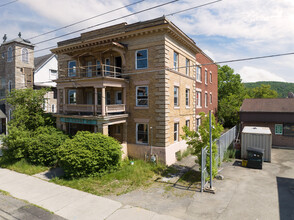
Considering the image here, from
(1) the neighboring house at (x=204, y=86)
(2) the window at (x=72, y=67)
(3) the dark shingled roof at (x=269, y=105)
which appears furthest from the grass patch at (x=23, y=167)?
(3) the dark shingled roof at (x=269, y=105)

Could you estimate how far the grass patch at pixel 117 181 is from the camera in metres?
10.7

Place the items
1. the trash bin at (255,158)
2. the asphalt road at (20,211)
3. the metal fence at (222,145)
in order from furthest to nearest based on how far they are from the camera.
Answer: the metal fence at (222,145) → the trash bin at (255,158) → the asphalt road at (20,211)

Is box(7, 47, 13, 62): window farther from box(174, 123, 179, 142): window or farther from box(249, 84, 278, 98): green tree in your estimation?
box(249, 84, 278, 98): green tree

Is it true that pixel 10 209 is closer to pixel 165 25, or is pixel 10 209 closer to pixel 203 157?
pixel 203 157

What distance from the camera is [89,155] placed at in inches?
479

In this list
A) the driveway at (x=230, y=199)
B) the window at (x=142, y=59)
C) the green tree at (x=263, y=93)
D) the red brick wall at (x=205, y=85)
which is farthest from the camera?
the green tree at (x=263, y=93)

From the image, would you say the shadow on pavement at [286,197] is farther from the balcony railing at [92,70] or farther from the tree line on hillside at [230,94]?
the tree line on hillside at [230,94]

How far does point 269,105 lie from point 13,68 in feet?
109

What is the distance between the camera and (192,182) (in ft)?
38.5

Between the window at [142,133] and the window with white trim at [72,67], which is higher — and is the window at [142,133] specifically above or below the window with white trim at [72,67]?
below

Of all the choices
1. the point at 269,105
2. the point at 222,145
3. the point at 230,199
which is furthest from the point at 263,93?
the point at 230,199

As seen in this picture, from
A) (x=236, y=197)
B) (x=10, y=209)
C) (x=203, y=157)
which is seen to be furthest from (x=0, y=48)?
(x=236, y=197)

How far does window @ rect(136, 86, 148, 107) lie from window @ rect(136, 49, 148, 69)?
1764mm

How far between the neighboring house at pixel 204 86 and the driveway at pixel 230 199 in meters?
11.4
